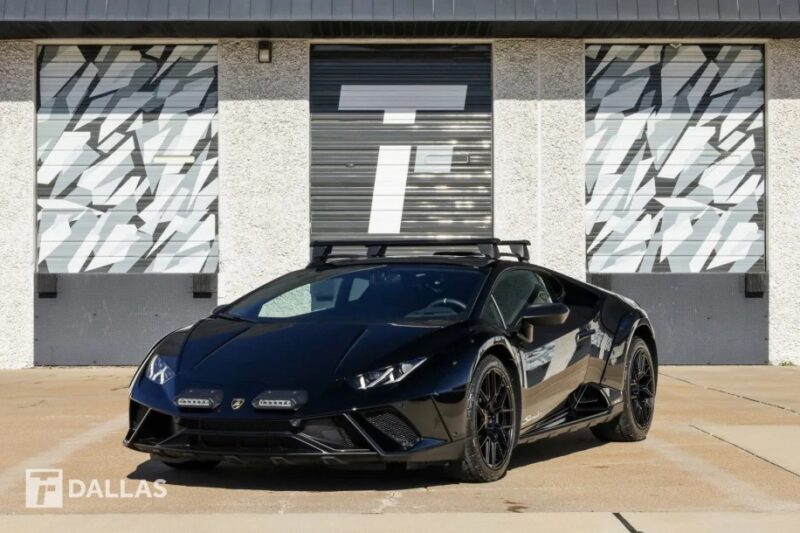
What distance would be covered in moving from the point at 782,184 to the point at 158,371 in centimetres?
1061

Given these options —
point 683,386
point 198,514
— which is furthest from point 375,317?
point 683,386

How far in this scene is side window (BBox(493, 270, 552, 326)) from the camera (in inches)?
303

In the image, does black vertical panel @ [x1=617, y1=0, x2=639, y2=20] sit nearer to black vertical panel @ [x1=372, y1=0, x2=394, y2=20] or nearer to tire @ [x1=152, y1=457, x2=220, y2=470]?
black vertical panel @ [x1=372, y1=0, x2=394, y2=20]

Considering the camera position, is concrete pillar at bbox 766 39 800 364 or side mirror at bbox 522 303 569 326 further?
concrete pillar at bbox 766 39 800 364

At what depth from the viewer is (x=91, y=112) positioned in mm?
15625

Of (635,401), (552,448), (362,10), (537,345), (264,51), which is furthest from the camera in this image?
(264,51)

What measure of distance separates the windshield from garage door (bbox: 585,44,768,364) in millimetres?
8000

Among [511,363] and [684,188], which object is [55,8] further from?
[511,363]

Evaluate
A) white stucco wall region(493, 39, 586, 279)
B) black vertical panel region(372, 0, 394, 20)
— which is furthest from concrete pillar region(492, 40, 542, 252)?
black vertical panel region(372, 0, 394, 20)

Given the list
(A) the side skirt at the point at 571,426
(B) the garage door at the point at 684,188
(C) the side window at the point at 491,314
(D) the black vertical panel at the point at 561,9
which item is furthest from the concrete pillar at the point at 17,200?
(C) the side window at the point at 491,314

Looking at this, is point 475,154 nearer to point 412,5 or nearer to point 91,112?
point 412,5

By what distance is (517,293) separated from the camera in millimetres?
8008

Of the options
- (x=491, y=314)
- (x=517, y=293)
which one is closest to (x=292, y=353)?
(x=491, y=314)

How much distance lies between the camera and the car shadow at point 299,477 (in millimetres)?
6859
